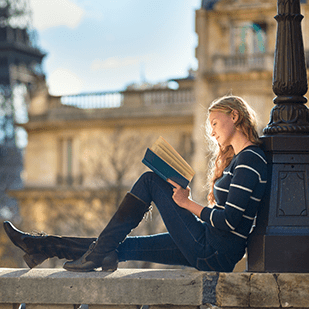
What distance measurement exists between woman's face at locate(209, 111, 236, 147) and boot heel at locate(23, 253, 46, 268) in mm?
1594

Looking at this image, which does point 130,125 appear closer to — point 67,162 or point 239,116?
point 67,162

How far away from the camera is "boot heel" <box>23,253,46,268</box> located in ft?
13.0

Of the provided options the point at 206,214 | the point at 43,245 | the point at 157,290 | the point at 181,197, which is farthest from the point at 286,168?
the point at 43,245

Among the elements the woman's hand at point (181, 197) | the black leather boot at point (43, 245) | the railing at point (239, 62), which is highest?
the railing at point (239, 62)

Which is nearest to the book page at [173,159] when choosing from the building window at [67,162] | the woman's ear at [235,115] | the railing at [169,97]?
the woman's ear at [235,115]

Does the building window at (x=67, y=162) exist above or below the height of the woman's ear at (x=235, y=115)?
below

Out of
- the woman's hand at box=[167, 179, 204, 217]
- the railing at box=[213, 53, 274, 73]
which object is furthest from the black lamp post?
the railing at box=[213, 53, 274, 73]

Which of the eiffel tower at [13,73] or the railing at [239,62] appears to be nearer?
the railing at [239,62]

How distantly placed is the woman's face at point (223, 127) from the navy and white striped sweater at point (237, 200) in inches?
6.6

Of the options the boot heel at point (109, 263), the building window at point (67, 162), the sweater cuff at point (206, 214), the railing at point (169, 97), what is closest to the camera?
the sweater cuff at point (206, 214)

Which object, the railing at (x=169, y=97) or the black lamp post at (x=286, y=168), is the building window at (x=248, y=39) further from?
the black lamp post at (x=286, y=168)

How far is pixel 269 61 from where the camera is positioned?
20109mm

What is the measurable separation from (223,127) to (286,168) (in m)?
0.54

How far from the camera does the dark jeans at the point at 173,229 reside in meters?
3.82
